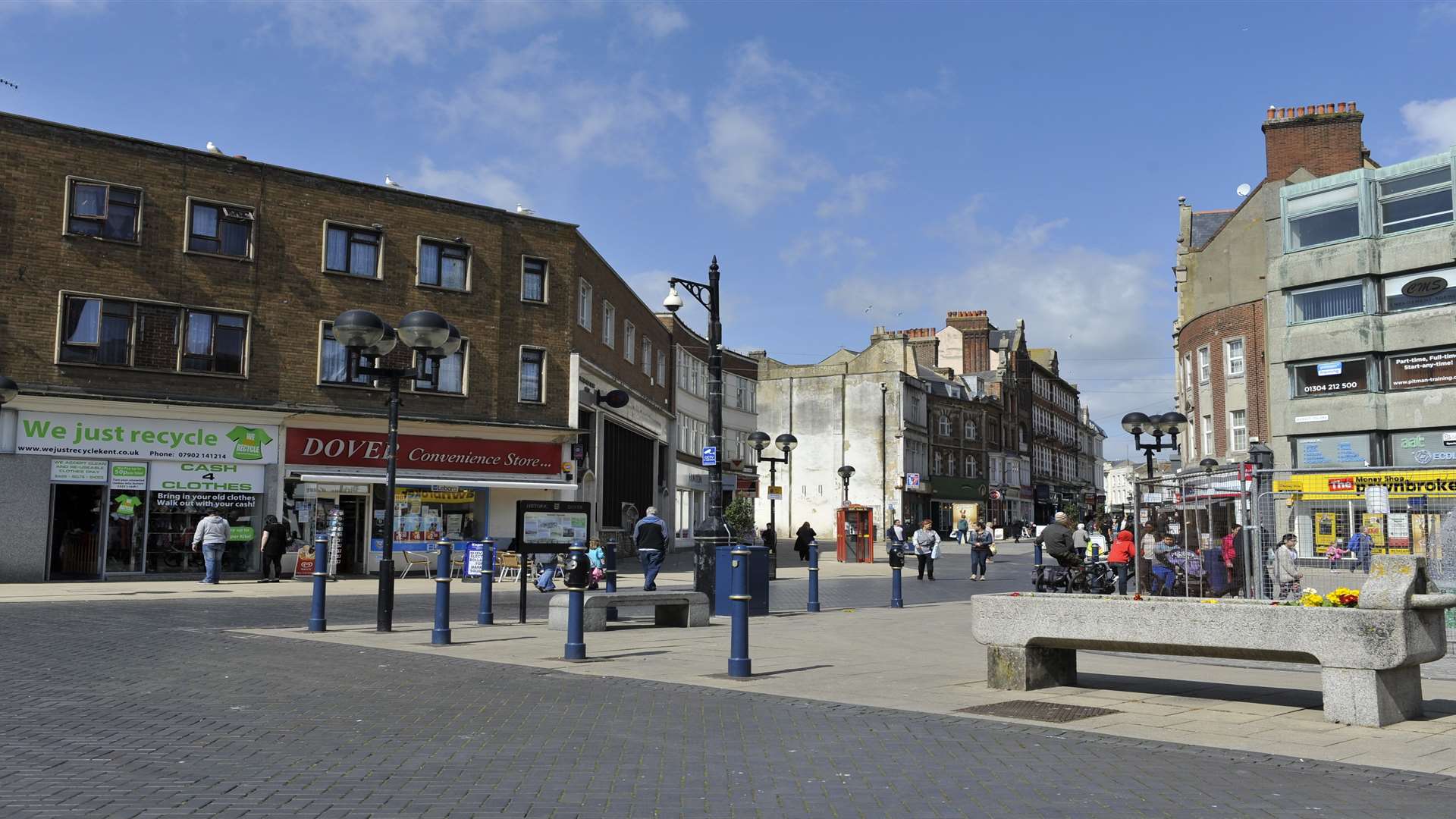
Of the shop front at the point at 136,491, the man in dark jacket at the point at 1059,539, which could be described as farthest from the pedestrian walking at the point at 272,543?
the man in dark jacket at the point at 1059,539

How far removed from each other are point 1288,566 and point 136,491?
23.3 metres

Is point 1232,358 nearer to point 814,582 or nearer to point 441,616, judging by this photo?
point 814,582

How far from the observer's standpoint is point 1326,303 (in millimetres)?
38781

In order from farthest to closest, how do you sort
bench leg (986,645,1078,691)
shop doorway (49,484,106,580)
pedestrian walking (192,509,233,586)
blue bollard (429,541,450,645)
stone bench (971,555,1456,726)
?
shop doorway (49,484,106,580) < pedestrian walking (192,509,233,586) < blue bollard (429,541,450,645) < bench leg (986,645,1078,691) < stone bench (971,555,1456,726)

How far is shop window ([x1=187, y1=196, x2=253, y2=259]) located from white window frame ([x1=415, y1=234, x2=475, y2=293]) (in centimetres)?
407

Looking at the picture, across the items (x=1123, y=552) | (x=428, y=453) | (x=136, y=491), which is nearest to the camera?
(x=1123, y=552)

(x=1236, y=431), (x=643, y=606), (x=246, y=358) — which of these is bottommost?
(x=643, y=606)

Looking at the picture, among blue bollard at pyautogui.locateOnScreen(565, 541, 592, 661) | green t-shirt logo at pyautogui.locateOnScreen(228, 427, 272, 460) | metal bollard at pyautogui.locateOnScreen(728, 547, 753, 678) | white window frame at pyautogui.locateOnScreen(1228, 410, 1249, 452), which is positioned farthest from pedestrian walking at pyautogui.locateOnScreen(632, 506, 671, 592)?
white window frame at pyautogui.locateOnScreen(1228, 410, 1249, 452)

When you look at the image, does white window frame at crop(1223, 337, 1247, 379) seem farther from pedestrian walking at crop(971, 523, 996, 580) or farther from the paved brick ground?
the paved brick ground

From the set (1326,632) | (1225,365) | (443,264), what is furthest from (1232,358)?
(1326,632)

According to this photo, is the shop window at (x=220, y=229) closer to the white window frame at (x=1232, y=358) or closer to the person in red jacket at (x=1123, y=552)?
the person in red jacket at (x=1123, y=552)

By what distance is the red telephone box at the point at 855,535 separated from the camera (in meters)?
42.1

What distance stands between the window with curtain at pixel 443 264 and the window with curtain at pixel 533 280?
169cm

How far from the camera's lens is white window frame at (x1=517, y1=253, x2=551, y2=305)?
32.2 m
